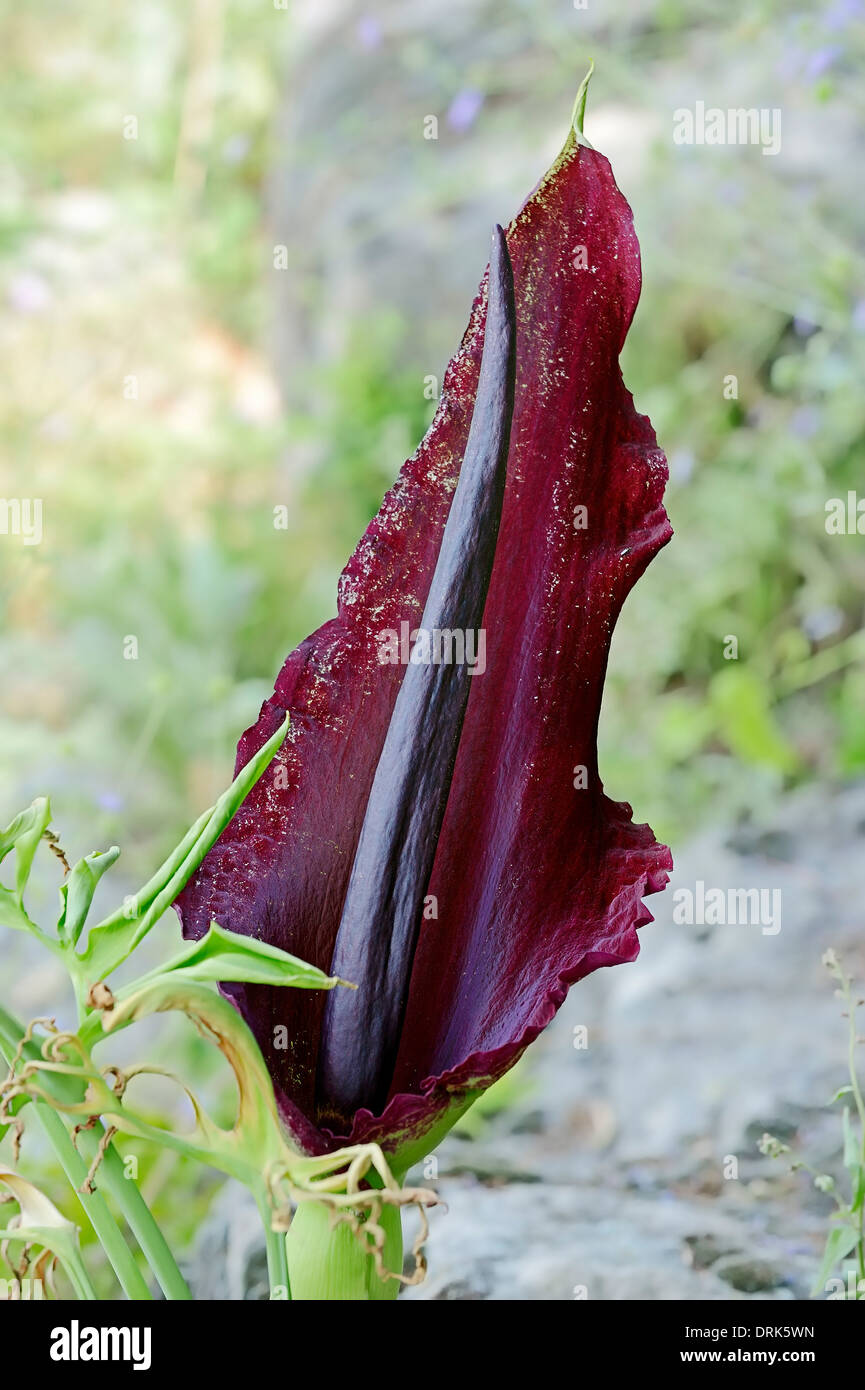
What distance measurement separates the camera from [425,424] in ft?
7.63

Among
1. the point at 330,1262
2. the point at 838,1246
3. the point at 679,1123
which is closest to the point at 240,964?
the point at 330,1262

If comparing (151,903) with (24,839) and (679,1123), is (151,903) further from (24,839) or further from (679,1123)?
(679,1123)

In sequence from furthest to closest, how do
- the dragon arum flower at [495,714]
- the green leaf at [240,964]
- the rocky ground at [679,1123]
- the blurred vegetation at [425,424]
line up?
1. the blurred vegetation at [425,424]
2. the rocky ground at [679,1123]
3. the dragon arum flower at [495,714]
4. the green leaf at [240,964]

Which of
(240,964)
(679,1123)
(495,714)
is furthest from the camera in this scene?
(679,1123)

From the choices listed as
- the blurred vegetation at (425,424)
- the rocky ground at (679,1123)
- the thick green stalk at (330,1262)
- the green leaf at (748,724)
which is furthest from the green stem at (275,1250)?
the green leaf at (748,724)

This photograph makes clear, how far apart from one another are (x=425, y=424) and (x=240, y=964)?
6.59ft

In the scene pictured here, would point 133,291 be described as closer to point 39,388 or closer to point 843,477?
point 39,388

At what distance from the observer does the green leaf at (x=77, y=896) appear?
1.42ft

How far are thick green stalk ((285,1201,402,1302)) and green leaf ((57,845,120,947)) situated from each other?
14 centimetres

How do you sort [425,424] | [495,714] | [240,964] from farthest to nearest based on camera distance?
[425,424]
[495,714]
[240,964]

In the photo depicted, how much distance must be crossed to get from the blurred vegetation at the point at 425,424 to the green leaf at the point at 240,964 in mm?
923

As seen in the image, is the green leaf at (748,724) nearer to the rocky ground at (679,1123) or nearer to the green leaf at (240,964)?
the rocky ground at (679,1123)

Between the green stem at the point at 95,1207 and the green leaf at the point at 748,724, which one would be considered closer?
the green stem at the point at 95,1207
